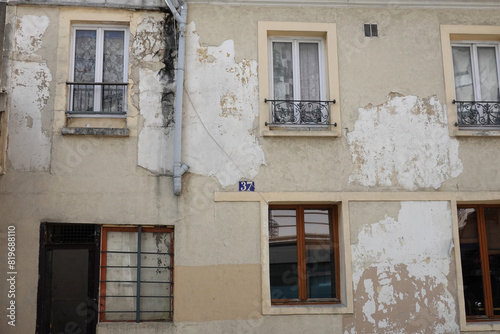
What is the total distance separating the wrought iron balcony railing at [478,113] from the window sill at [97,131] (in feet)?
17.4

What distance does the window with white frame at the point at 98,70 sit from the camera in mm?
8062

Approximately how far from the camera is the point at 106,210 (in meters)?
7.62

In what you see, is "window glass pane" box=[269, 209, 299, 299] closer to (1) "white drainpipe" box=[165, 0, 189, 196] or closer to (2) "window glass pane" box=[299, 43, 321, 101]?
(1) "white drainpipe" box=[165, 0, 189, 196]

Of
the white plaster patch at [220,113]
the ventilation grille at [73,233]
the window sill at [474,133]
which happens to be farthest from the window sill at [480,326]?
the ventilation grille at [73,233]

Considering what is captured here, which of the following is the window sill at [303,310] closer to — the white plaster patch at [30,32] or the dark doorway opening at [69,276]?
the dark doorway opening at [69,276]

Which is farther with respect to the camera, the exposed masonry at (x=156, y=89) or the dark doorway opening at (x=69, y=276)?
the exposed masonry at (x=156, y=89)

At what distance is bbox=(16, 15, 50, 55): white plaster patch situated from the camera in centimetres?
792

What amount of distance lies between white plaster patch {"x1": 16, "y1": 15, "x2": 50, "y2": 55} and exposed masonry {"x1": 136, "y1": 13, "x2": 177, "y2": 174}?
142 centimetres

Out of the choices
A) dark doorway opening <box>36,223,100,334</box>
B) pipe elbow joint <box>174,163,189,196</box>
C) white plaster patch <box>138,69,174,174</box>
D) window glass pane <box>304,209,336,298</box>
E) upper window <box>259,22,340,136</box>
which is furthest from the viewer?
upper window <box>259,22,340,136</box>

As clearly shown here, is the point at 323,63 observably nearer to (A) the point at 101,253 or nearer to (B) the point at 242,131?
(B) the point at 242,131

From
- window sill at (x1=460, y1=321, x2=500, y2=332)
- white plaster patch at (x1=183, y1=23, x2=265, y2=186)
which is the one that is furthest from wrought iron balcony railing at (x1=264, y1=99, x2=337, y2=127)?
window sill at (x1=460, y1=321, x2=500, y2=332)

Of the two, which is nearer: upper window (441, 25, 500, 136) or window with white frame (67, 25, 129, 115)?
window with white frame (67, 25, 129, 115)

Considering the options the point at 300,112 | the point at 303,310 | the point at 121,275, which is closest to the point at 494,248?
the point at 303,310

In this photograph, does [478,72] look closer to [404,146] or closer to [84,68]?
[404,146]
